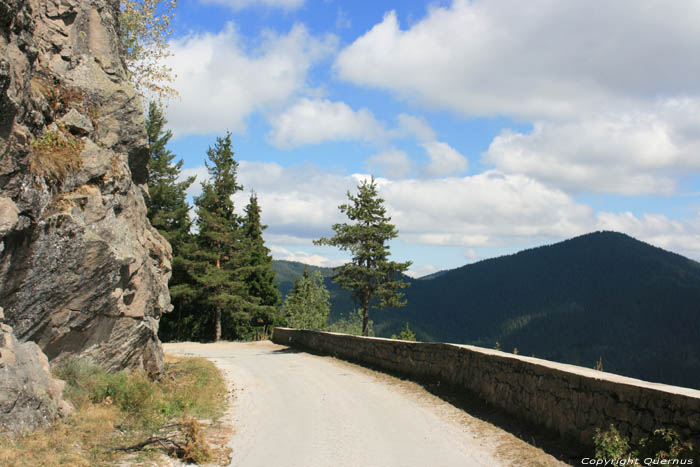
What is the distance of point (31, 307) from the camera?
8.18m

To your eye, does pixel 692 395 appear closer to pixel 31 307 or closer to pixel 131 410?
pixel 131 410

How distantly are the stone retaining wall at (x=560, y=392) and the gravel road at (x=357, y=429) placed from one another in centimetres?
66

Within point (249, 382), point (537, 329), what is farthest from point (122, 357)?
point (537, 329)

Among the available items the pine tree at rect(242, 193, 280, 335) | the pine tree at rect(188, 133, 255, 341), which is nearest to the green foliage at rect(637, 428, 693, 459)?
the pine tree at rect(188, 133, 255, 341)

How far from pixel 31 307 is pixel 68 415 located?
6.22 ft

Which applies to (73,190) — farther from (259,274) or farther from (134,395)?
(259,274)

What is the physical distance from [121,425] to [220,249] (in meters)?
33.5

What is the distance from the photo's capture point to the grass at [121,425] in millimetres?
6191

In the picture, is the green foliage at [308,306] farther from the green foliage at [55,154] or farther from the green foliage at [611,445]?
the green foliage at [611,445]

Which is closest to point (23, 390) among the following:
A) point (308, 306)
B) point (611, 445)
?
point (611, 445)

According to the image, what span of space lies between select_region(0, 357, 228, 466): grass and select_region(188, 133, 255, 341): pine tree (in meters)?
27.2

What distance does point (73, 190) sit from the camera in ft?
30.8

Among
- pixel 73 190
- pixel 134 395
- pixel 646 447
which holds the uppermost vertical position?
pixel 73 190

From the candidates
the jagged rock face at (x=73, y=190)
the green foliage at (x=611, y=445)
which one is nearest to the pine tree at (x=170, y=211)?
the jagged rock face at (x=73, y=190)
